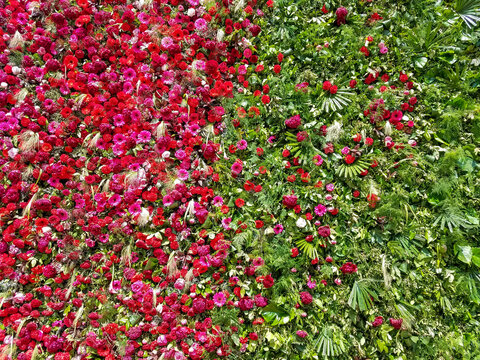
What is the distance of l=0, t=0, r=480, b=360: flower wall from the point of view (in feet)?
8.20

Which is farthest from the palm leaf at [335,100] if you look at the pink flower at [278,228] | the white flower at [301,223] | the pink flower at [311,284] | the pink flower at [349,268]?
the pink flower at [311,284]

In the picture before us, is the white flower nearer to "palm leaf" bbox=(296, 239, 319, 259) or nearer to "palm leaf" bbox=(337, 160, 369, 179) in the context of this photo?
"palm leaf" bbox=(296, 239, 319, 259)

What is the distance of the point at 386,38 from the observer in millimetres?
3117

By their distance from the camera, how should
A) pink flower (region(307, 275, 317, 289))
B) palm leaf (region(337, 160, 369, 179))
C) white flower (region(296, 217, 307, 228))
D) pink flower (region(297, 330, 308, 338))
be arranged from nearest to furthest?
pink flower (region(297, 330, 308, 338)) → pink flower (region(307, 275, 317, 289)) → white flower (region(296, 217, 307, 228)) → palm leaf (region(337, 160, 369, 179))

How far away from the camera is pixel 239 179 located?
9.38ft

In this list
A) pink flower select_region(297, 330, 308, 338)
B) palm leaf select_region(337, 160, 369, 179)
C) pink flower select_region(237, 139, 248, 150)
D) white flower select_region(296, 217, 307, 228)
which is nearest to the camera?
pink flower select_region(297, 330, 308, 338)

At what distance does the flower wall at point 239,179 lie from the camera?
2498 millimetres

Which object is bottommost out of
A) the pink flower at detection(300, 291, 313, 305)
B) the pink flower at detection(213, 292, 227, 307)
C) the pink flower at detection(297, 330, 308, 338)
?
the pink flower at detection(297, 330, 308, 338)

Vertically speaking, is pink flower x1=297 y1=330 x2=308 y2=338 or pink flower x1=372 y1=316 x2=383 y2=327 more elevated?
pink flower x1=297 y1=330 x2=308 y2=338

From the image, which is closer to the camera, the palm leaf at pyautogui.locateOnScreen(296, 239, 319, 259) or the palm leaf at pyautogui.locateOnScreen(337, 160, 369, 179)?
the palm leaf at pyautogui.locateOnScreen(296, 239, 319, 259)

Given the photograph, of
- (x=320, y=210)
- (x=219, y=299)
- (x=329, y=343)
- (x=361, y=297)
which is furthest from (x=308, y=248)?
(x=219, y=299)

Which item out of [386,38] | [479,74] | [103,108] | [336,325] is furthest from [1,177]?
[479,74]

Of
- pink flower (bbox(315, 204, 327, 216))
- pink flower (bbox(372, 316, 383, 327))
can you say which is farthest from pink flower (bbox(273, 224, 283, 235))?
pink flower (bbox(372, 316, 383, 327))

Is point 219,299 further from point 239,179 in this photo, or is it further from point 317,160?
point 317,160
